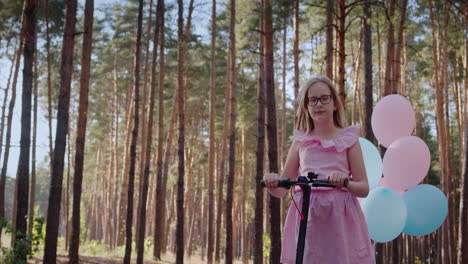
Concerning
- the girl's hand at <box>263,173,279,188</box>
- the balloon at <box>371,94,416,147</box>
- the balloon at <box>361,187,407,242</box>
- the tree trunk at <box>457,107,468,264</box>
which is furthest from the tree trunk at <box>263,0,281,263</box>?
the girl's hand at <box>263,173,279,188</box>

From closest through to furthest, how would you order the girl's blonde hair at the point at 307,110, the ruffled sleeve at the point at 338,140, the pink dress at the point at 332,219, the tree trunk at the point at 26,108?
the pink dress at the point at 332,219 → the ruffled sleeve at the point at 338,140 → the girl's blonde hair at the point at 307,110 → the tree trunk at the point at 26,108

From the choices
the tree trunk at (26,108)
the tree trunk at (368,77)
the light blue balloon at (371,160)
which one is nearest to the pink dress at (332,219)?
the light blue balloon at (371,160)

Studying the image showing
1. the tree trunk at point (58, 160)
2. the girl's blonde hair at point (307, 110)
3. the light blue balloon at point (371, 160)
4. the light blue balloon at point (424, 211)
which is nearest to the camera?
the girl's blonde hair at point (307, 110)

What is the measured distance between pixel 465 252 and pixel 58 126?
951 cm

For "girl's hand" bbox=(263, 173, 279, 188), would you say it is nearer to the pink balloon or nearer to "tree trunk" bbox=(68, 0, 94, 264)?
the pink balloon

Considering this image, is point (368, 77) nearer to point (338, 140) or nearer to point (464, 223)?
point (464, 223)

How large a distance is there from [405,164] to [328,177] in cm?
431

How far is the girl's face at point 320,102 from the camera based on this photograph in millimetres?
2609

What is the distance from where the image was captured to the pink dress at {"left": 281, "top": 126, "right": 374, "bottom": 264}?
2.40m

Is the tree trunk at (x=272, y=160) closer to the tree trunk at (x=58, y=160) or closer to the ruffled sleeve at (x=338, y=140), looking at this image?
the tree trunk at (x=58, y=160)

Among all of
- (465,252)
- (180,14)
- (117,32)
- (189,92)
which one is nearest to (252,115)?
(189,92)

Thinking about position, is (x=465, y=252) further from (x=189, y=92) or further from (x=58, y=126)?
(x=189, y=92)

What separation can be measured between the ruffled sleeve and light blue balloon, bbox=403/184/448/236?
410 centimetres

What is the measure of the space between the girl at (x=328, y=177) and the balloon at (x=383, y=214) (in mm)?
3170
